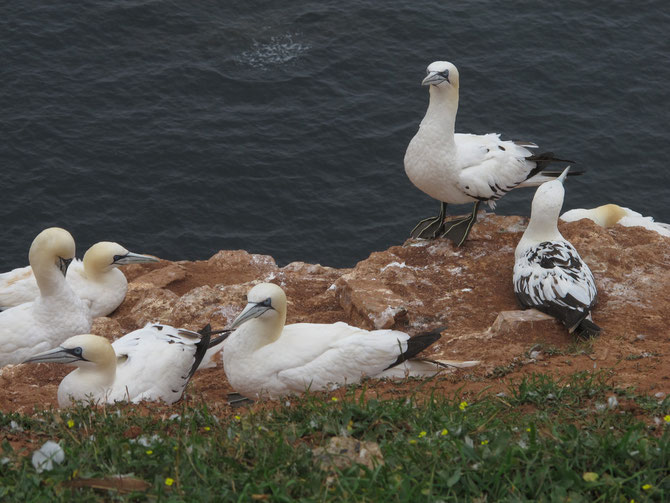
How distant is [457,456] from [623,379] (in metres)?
1.96

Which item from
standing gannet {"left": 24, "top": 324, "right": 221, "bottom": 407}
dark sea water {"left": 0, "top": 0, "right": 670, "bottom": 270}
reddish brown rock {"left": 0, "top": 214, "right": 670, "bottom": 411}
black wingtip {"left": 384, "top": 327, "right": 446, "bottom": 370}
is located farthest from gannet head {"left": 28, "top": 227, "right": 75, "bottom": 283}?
dark sea water {"left": 0, "top": 0, "right": 670, "bottom": 270}

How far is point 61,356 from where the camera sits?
6.57 meters

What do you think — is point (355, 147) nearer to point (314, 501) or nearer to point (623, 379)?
point (623, 379)

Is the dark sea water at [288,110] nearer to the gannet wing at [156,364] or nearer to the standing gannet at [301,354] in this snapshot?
the gannet wing at [156,364]

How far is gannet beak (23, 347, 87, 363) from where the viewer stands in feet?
21.4

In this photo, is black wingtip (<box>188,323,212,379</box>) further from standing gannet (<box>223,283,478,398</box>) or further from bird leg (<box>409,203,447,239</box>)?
bird leg (<box>409,203,447,239</box>)

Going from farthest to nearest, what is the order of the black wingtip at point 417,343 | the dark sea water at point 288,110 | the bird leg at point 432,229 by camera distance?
the dark sea water at point 288,110, the bird leg at point 432,229, the black wingtip at point 417,343

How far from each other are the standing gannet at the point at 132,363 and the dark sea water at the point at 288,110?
8.98 m

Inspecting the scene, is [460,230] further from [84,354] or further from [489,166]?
[84,354]

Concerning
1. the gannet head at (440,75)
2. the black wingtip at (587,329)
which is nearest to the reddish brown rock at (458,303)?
the black wingtip at (587,329)

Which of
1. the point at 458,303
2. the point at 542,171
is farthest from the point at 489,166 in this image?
the point at 458,303

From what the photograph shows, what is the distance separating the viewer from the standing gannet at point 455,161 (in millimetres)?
8969

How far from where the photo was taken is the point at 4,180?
1698 centimetres

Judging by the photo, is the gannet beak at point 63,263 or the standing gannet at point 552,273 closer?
the standing gannet at point 552,273
